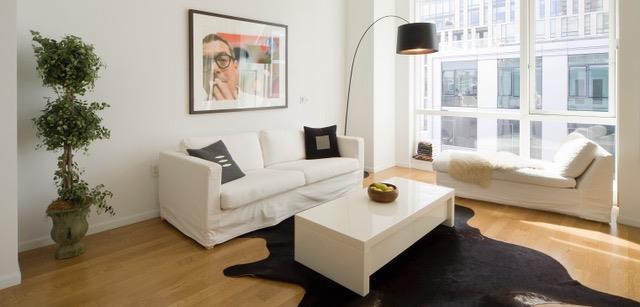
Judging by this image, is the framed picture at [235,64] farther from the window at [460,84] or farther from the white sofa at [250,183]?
the window at [460,84]

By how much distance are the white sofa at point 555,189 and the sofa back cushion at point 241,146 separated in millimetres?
2090

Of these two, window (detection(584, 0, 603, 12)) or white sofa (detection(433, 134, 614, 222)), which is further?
window (detection(584, 0, 603, 12))

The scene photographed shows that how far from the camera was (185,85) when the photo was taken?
3.79m

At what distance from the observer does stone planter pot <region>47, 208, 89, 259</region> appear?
8.94ft

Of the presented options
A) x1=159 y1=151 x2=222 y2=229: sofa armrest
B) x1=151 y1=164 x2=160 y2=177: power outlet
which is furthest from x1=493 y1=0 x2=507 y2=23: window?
x1=151 y1=164 x2=160 y2=177: power outlet

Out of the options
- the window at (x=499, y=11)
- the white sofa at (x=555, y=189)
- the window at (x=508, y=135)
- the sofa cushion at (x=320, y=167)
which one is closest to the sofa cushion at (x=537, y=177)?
the white sofa at (x=555, y=189)

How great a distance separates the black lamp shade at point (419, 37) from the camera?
3404mm

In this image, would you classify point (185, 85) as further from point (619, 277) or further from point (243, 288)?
point (619, 277)

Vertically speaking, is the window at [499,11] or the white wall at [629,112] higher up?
the window at [499,11]

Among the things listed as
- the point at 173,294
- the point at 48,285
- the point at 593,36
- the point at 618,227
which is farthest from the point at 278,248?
the point at 593,36

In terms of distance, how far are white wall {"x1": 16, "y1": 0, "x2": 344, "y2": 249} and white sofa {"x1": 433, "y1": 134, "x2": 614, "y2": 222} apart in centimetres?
272

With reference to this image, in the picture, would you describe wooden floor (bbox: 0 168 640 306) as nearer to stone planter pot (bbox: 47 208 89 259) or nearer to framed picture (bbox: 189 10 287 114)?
stone planter pot (bbox: 47 208 89 259)

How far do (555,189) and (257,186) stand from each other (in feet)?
9.24

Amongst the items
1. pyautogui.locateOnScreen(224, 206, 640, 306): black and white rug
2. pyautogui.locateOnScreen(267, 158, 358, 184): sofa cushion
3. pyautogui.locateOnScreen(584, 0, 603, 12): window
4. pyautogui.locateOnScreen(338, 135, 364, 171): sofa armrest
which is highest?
pyautogui.locateOnScreen(584, 0, 603, 12): window
